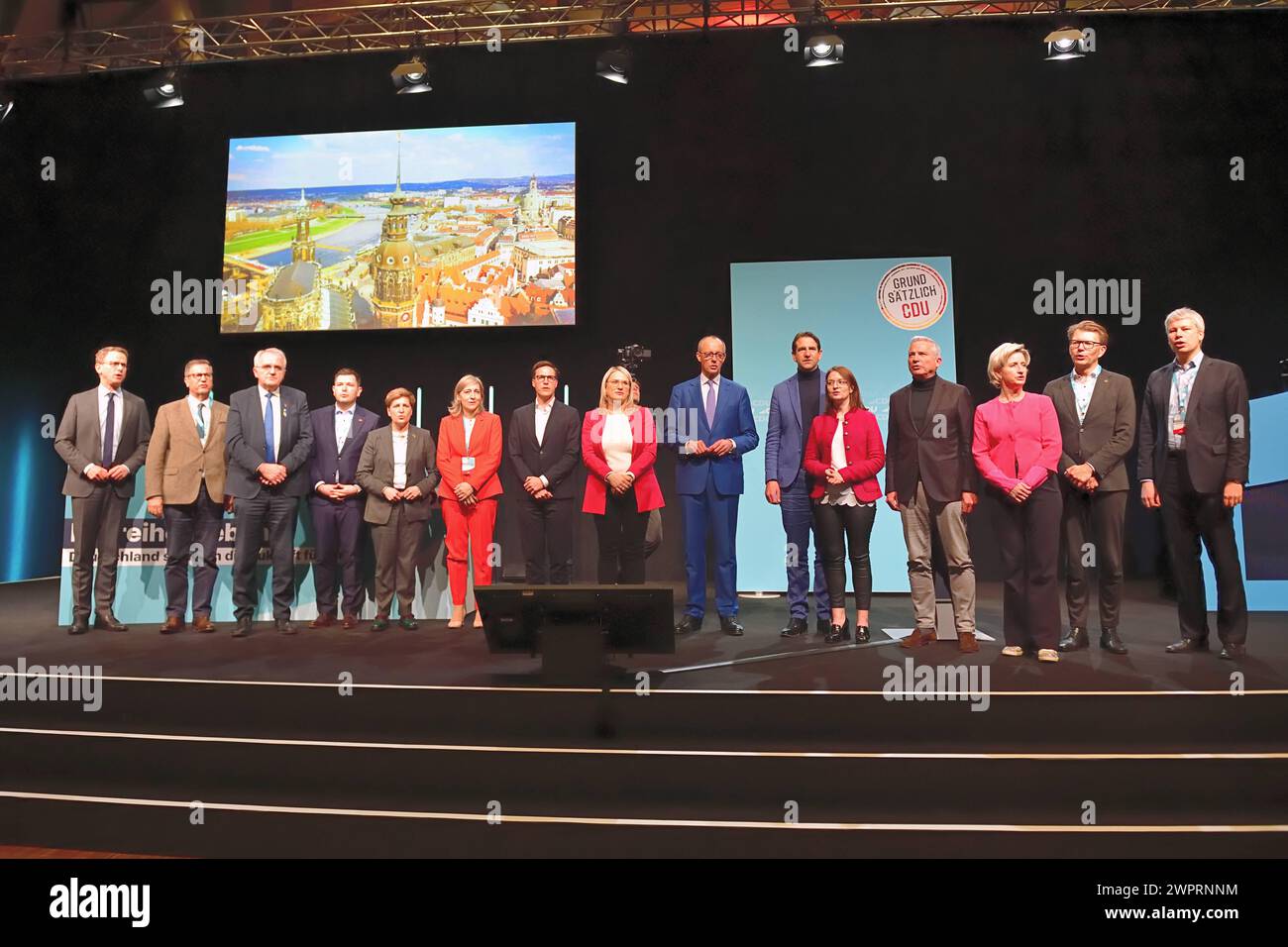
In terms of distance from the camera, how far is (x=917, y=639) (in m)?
4.29

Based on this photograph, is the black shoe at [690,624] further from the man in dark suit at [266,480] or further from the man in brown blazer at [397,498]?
the man in dark suit at [266,480]

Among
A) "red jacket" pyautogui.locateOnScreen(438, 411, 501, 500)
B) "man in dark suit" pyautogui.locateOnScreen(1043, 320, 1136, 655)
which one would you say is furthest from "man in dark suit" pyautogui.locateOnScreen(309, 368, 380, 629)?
"man in dark suit" pyautogui.locateOnScreen(1043, 320, 1136, 655)

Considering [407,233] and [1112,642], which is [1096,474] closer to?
[1112,642]

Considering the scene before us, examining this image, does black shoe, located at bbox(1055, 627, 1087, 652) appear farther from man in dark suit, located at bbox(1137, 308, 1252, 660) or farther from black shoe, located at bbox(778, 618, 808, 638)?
black shoe, located at bbox(778, 618, 808, 638)

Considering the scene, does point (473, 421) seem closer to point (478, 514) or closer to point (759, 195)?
point (478, 514)

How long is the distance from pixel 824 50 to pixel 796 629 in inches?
173

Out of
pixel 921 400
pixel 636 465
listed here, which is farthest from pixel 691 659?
pixel 921 400

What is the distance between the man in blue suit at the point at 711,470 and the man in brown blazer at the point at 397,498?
5.21 ft

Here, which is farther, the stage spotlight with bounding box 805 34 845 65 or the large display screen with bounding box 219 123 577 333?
the large display screen with bounding box 219 123 577 333

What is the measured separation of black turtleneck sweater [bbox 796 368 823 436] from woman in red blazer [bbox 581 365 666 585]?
0.89m

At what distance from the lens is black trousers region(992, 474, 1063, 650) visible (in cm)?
396

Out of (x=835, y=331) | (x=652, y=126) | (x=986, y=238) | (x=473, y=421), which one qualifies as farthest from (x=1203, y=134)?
(x=473, y=421)

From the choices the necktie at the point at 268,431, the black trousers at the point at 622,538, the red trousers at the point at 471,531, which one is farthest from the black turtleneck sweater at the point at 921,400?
the necktie at the point at 268,431

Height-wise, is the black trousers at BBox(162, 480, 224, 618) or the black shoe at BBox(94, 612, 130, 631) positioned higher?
the black trousers at BBox(162, 480, 224, 618)
